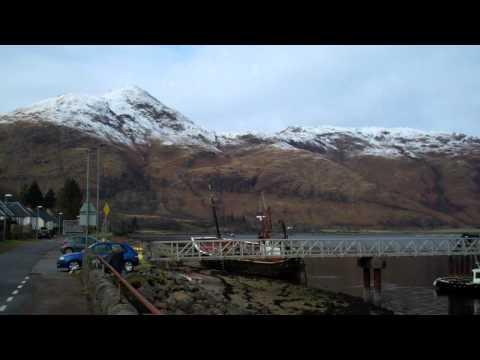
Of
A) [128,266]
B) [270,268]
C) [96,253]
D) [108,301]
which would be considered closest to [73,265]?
[96,253]

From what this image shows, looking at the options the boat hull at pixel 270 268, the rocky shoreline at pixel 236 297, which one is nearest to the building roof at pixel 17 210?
the boat hull at pixel 270 268

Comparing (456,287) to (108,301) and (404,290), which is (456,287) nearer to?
(404,290)

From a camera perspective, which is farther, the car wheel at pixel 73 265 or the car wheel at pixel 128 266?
the car wheel at pixel 128 266

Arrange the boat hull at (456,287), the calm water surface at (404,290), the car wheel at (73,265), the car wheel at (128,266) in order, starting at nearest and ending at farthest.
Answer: the car wheel at (73,265) < the car wheel at (128,266) < the calm water surface at (404,290) < the boat hull at (456,287)

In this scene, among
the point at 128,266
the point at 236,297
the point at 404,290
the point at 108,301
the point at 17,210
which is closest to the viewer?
the point at 108,301

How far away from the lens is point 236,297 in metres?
36.6

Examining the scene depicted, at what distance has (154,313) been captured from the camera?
674cm

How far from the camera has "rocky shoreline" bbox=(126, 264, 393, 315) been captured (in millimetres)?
26939

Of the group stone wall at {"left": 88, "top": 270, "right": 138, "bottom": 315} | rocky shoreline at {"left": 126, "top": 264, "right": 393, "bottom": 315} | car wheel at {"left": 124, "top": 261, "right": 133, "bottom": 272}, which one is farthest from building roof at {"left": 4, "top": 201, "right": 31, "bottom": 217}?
stone wall at {"left": 88, "top": 270, "right": 138, "bottom": 315}

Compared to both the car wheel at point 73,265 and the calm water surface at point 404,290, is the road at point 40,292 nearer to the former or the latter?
the car wheel at point 73,265

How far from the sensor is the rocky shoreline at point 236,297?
2694 cm

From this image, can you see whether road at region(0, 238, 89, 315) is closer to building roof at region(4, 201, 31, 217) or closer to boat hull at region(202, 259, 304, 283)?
boat hull at region(202, 259, 304, 283)
